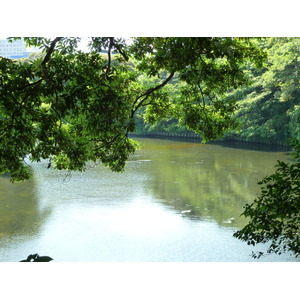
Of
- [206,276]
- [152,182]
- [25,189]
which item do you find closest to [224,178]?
[152,182]

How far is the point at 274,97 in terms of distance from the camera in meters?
15.2

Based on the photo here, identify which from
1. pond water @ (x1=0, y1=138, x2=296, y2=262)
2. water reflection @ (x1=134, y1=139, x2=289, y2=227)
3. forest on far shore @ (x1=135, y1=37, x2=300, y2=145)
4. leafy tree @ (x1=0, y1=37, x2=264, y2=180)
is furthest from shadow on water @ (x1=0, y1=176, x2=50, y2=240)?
forest on far shore @ (x1=135, y1=37, x2=300, y2=145)

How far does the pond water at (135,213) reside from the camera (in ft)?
22.7

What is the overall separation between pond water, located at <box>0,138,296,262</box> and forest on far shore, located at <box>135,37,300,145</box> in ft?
6.39

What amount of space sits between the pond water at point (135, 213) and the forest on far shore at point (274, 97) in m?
1.95

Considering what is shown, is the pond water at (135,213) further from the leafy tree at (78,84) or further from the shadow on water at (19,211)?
the leafy tree at (78,84)

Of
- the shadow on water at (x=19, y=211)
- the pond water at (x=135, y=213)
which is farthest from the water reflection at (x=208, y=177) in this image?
the shadow on water at (x=19, y=211)

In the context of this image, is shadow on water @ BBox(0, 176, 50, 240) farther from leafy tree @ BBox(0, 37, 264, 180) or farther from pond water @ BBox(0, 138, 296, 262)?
leafy tree @ BBox(0, 37, 264, 180)

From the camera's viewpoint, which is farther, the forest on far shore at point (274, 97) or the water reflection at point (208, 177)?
the forest on far shore at point (274, 97)

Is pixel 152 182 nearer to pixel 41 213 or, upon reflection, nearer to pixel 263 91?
pixel 41 213

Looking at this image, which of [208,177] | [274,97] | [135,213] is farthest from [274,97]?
[135,213]

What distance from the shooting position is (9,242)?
7.18 m
